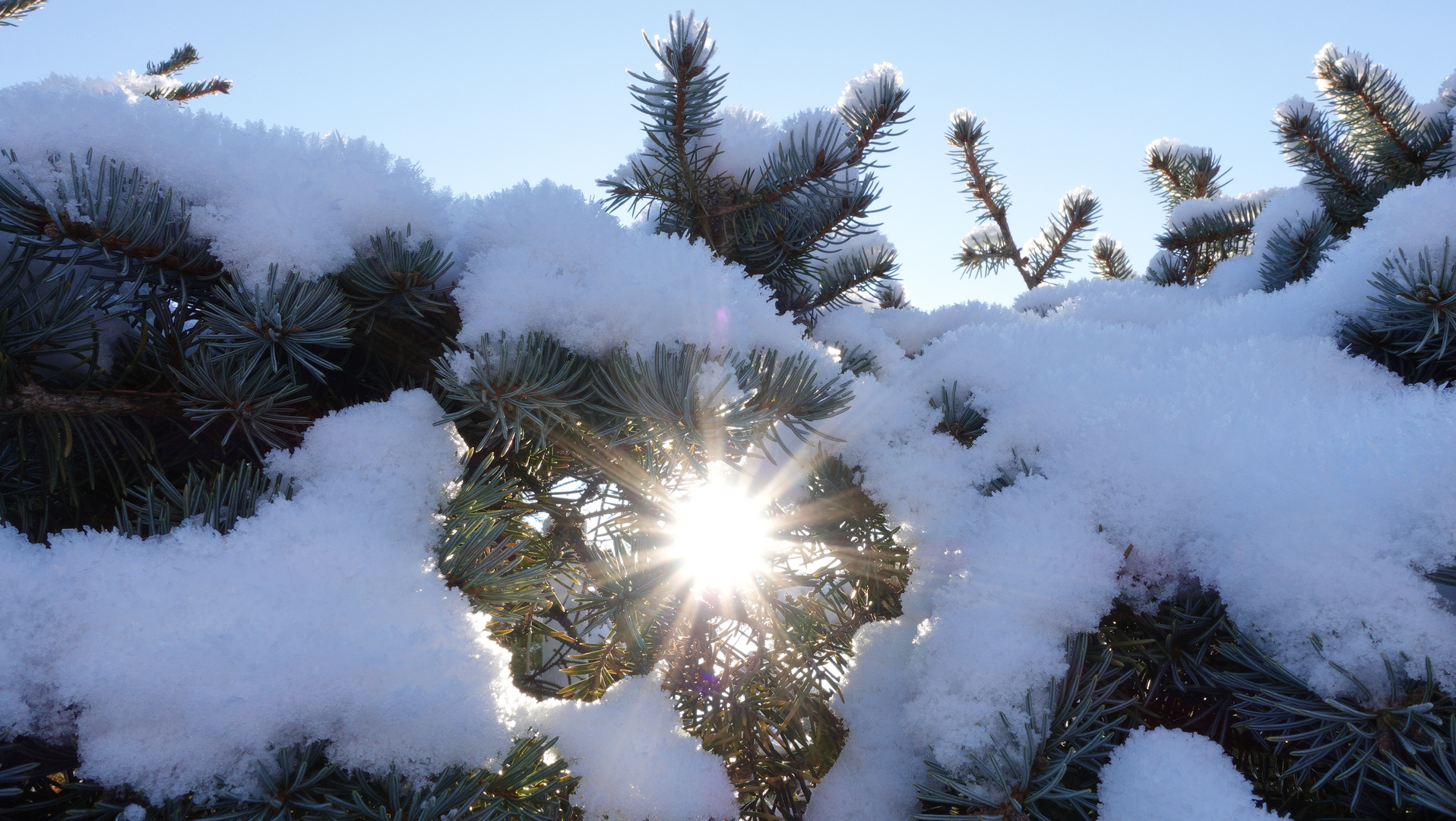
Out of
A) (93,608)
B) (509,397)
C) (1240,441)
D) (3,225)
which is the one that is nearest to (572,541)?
(509,397)

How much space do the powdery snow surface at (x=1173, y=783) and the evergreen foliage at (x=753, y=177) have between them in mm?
866

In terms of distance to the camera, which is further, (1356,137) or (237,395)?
(1356,137)

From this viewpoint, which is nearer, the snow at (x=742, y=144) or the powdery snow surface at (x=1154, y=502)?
the powdery snow surface at (x=1154, y=502)

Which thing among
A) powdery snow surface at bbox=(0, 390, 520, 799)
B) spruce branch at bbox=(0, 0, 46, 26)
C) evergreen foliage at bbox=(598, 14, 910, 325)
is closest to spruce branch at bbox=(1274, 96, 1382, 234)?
evergreen foliage at bbox=(598, 14, 910, 325)

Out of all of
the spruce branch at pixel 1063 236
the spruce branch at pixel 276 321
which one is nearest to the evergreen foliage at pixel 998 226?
the spruce branch at pixel 1063 236

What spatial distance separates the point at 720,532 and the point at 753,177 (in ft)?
2.55

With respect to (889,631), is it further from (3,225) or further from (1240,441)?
(3,225)

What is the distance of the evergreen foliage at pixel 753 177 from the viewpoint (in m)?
1.20

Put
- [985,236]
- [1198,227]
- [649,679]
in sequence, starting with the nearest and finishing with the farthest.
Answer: [649,679]
[1198,227]
[985,236]

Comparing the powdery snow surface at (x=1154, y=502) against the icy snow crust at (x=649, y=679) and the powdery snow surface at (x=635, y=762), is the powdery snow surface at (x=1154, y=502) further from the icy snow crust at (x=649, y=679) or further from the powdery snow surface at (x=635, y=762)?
the powdery snow surface at (x=635, y=762)

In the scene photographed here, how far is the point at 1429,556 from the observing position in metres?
0.71

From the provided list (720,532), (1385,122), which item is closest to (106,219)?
(720,532)

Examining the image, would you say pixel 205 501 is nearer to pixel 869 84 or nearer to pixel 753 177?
pixel 753 177

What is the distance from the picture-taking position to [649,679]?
1.09 m
